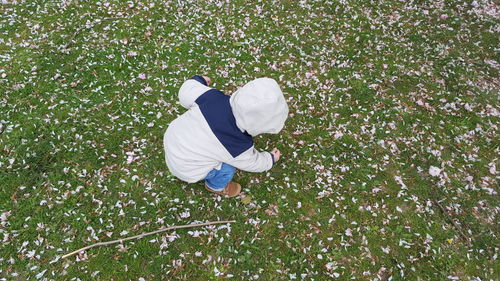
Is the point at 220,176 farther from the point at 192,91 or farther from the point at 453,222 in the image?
the point at 453,222

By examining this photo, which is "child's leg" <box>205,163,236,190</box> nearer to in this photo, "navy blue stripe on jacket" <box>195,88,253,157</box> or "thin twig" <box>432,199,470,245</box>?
"navy blue stripe on jacket" <box>195,88,253,157</box>

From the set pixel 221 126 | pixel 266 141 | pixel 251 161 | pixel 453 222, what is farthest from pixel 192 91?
pixel 453 222

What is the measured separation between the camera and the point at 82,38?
896 centimetres

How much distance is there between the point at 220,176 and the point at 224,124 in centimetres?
138

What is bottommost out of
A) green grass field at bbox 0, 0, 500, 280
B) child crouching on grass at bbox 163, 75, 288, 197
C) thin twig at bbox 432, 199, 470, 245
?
thin twig at bbox 432, 199, 470, 245

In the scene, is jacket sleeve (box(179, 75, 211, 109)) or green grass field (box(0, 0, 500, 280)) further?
green grass field (box(0, 0, 500, 280))

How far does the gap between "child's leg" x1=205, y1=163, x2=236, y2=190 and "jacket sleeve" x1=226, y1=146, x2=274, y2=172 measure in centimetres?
29

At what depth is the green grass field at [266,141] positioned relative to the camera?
5582mm

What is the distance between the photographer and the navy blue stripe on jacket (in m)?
4.36

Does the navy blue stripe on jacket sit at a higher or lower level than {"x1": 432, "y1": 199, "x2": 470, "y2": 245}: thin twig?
higher

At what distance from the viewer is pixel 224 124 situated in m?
4.35

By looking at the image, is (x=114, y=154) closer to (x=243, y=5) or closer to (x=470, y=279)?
(x=243, y=5)

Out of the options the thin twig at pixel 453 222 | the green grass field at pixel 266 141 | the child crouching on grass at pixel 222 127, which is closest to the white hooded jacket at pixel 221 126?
the child crouching on grass at pixel 222 127

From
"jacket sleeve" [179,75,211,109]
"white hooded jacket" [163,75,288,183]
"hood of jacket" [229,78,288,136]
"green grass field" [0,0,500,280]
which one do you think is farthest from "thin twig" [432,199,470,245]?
"jacket sleeve" [179,75,211,109]
